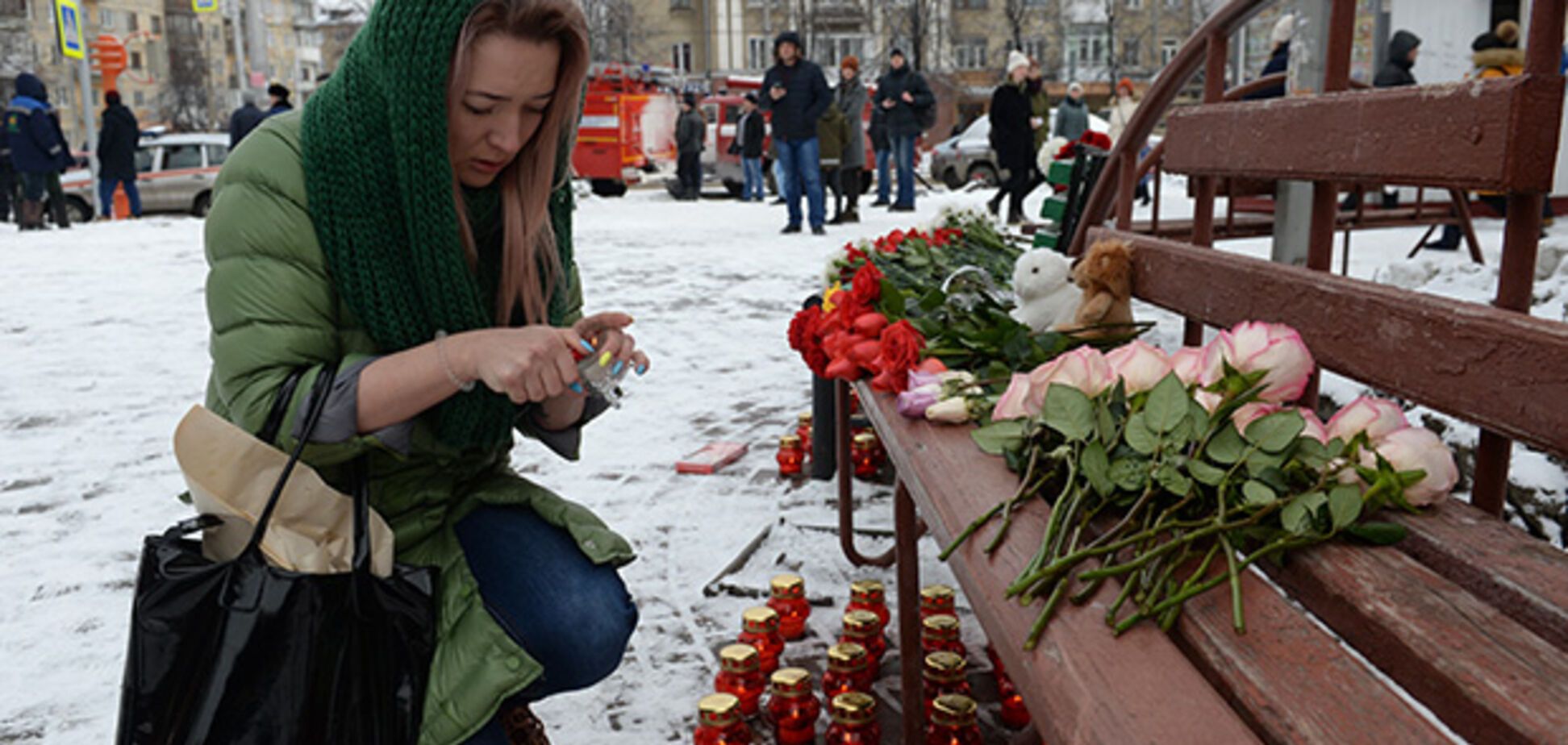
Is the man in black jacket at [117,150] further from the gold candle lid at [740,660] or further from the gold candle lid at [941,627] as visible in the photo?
the gold candle lid at [941,627]

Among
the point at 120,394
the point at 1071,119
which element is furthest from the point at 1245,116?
the point at 1071,119

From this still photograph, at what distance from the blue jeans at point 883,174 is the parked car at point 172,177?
11016 millimetres

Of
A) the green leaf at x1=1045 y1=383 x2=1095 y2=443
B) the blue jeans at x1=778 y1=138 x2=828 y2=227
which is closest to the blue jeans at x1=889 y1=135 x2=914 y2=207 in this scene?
the blue jeans at x1=778 y1=138 x2=828 y2=227

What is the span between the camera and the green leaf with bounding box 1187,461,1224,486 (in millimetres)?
1476

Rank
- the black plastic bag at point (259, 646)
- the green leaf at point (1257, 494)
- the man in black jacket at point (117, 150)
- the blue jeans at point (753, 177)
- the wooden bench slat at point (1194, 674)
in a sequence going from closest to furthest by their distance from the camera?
the wooden bench slat at point (1194, 674) < the green leaf at point (1257, 494) < the black plastic bag at point (259, 646) < the man in black jacket at point (117, 150) < the blue jeans at point (753, 177)

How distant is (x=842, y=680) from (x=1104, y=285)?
113cm

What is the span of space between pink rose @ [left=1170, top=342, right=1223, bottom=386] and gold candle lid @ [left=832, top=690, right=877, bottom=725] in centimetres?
98

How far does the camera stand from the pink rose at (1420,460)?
5.18 feet

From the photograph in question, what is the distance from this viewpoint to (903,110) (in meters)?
15.4

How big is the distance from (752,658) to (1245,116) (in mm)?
1572

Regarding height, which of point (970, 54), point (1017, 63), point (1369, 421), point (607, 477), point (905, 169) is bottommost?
point (607, 477)

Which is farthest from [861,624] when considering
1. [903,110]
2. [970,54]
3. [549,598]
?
[970,54]

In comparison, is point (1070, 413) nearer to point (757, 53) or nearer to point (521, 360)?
point (521, 360)

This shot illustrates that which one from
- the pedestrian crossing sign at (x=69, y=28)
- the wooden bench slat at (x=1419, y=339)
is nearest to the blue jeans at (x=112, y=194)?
the pedestrian crossing sign at (x=69, y=28)
